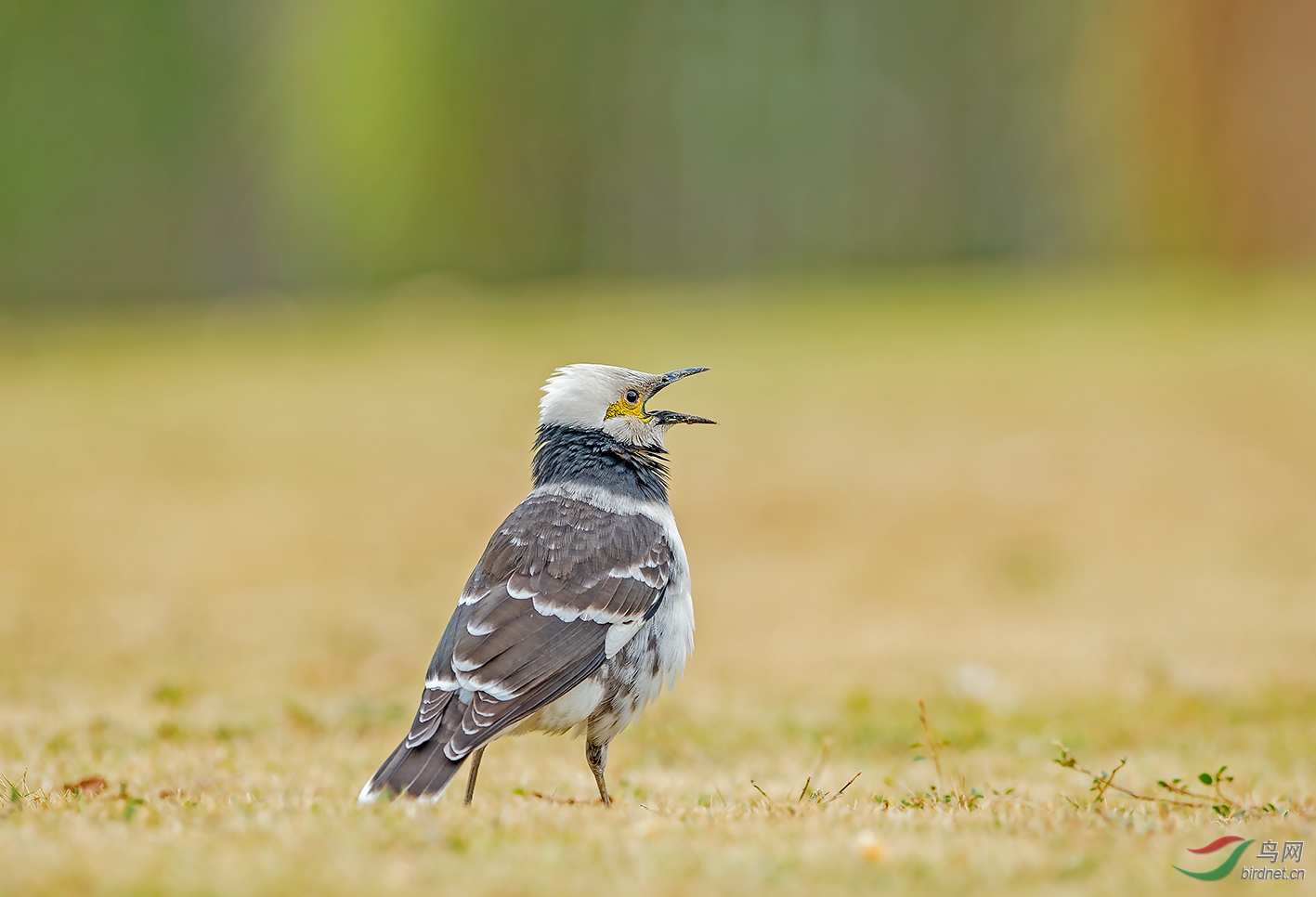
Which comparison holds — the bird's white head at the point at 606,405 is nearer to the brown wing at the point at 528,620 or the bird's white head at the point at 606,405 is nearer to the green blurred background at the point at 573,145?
the brown wing at the point at 528,620

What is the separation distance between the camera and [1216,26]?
3294 centimetres

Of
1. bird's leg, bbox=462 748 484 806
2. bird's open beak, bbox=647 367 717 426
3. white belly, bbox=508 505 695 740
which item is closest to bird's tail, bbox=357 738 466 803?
bird's leg, bbox=462 748 484 806

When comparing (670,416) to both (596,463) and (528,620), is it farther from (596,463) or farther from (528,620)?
(528,620)

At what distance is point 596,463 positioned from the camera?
658 cm

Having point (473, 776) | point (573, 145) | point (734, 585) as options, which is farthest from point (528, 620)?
point (573, 145)

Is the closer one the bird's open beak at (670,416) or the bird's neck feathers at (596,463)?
the bird's neck feathers at (596,463)

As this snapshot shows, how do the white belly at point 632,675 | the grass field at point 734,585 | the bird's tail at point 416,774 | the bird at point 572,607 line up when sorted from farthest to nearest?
the white belly at point 632,675 < the bird at point 572,607 < the bird's tail at point 416,774 < the grass field at point 734,585

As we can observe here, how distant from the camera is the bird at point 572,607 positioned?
534 cm

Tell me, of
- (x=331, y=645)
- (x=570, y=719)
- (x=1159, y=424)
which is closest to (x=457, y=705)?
(x=570, y=719)

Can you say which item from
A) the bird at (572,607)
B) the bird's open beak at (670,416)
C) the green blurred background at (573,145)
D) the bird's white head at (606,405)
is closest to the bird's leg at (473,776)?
the bird at (572,607)

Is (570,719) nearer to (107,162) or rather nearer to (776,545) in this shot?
(776,545)

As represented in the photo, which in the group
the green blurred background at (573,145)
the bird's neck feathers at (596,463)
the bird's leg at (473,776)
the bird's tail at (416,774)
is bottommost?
the bird's leg at (473,776)

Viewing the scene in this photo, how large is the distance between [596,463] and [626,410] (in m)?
0.34

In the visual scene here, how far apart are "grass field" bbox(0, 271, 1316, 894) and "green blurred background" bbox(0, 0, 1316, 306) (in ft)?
23.9
